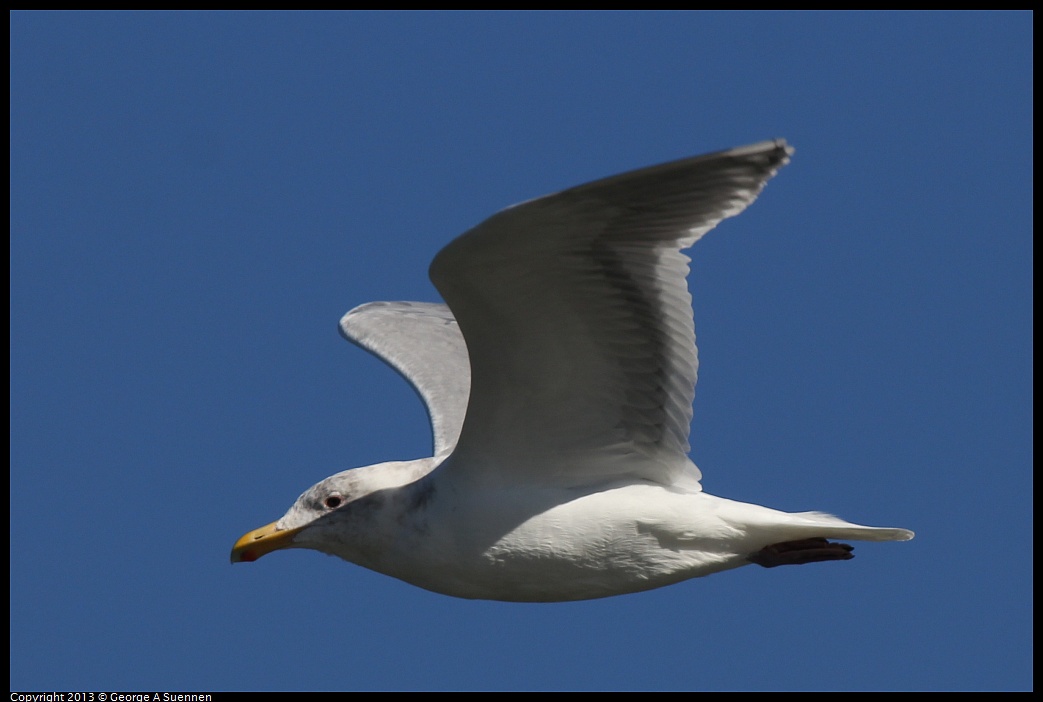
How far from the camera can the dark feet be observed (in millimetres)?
7309

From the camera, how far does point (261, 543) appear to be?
7508 mm

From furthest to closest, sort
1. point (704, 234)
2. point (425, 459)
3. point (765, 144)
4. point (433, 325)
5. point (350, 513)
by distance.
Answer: point (433, 325)
point (425, 459)
point (350, 513)
point (704, 234)
point (765, 144)

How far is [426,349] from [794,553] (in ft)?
10.0

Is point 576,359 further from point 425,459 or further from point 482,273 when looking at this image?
point 425,459

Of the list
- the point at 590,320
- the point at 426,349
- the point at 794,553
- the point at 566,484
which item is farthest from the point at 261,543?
the point at 794,553

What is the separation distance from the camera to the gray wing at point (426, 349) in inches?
348

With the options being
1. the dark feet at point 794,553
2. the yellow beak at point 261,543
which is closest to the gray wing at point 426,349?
the yellow beak at point 261,543

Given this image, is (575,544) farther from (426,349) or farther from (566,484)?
(426,349)

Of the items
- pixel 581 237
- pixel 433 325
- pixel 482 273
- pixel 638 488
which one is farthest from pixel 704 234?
pixel 433 325

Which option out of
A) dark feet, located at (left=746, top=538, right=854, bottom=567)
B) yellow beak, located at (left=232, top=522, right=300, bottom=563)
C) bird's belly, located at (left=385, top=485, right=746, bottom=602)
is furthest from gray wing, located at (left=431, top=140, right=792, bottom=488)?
yellow beak, located at (left=232, top=522, right=300, bottom=563)

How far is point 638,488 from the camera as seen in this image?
7230mm

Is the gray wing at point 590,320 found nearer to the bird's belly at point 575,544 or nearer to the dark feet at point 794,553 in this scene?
the bird's belly at point 575,544

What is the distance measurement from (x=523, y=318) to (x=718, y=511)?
140cm

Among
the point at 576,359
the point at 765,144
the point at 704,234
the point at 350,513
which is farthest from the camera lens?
the point at 350,513
